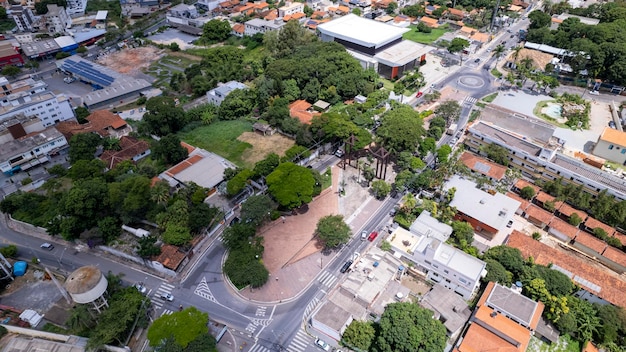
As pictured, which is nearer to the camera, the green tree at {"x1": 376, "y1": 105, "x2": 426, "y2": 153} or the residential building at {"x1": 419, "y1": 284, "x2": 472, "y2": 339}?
the residential building at {"x1": 419, "y1": 284, "x2": 472, "y2": 339}

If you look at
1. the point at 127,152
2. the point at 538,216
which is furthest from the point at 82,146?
the point at 538,216

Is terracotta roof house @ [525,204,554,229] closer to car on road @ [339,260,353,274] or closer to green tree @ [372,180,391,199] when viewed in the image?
green tree @ [372,180,391,199]

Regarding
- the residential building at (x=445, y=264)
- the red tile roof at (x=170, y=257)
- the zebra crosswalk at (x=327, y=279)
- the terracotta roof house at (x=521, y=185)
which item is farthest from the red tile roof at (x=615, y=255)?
the red tile roof at (x=170, y=257)

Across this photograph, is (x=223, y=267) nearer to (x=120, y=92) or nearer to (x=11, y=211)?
(x=11, y=211)

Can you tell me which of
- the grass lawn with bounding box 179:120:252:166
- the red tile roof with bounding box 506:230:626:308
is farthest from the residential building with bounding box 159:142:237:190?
the red tile roof with bounding box 506:230:626:308

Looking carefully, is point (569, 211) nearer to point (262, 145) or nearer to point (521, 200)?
point (521, 200)
